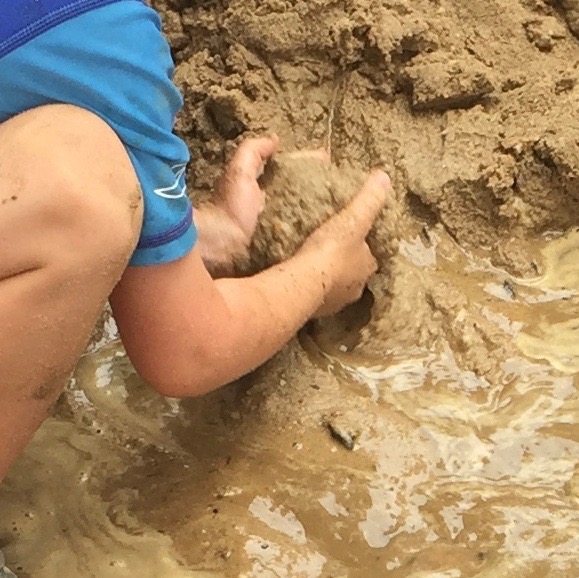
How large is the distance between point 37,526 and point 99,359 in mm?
366

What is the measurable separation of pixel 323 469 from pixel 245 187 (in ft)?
1.68

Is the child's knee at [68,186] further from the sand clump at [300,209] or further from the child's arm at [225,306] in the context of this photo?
the sand clump at [300,209]

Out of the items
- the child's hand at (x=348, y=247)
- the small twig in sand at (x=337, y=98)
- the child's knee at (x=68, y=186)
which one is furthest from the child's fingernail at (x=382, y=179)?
the child's knee at (x=68, y=186)

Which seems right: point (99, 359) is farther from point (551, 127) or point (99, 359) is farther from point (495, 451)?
point (551, 127)

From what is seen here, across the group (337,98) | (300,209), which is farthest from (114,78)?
(337,98)

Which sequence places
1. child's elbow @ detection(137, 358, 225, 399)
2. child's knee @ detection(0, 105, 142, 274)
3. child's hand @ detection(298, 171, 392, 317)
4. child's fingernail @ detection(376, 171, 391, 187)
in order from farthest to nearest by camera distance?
1. child's fingernail @ detection(376, 171, 391, 187)
2. child's hand @ detection(298, 171, 392, 317)
3. child's elbow @ detection(137, 358, 225, 399)
4. child's knee @ detection(0, 105, 142, 274)

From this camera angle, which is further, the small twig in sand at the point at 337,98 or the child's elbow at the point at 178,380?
the small twig in sand at the point at 337,98

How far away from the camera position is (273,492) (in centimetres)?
135

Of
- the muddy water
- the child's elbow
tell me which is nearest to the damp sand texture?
the muddy water

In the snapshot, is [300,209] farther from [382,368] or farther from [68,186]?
[68,186]

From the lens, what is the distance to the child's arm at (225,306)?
3.99 feet

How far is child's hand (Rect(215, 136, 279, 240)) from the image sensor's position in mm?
1579

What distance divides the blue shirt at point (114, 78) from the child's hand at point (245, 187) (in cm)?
38

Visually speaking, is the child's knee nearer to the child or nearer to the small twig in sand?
the child
